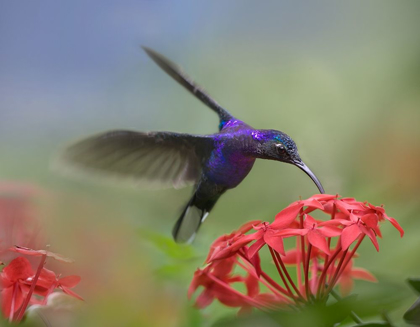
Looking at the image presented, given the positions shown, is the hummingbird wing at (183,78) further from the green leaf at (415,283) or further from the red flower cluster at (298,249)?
the green leaf at (415,283)

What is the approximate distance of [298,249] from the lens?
29.4 inches

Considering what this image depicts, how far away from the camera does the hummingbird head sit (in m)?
0.58

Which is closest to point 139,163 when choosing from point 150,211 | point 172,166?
point 172,166

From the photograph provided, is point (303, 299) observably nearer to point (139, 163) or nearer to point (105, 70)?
point (139, 163)

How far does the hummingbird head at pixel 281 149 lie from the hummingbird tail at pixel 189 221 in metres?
0.21

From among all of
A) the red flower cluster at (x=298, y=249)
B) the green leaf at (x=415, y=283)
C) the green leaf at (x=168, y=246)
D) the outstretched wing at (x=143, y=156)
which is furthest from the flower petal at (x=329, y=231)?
the green leaf at (x=168, y=246)

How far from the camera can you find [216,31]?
6.84 ft

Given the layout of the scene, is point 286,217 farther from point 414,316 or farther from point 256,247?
point 414,316

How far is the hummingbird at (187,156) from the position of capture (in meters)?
0.66

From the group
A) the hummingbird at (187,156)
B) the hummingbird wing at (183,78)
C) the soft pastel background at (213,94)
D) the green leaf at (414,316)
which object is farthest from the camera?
the soft pastel background at (213,94)

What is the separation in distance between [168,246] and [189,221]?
0.39 ft

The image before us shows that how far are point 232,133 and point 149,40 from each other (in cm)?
135

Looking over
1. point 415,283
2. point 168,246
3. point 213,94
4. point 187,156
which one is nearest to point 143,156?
point 187,156

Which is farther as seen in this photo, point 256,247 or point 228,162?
point 228,162
